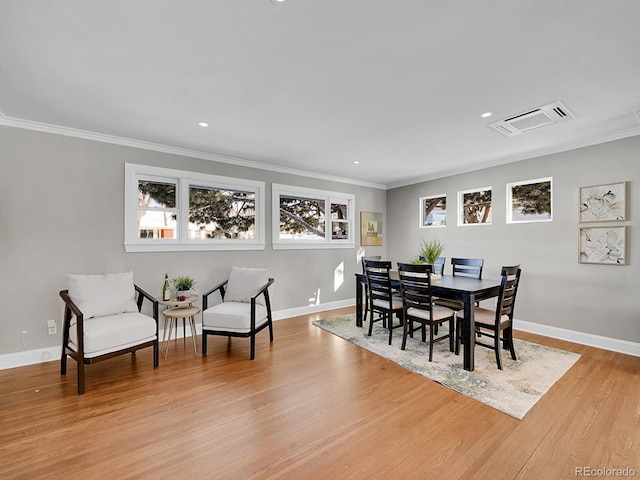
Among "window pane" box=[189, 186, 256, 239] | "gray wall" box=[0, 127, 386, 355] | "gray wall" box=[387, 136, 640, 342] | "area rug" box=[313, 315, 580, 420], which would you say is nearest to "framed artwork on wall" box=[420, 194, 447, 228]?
"gray wall" box=[387, 136, 640, 342]

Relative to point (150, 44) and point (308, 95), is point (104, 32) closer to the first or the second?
point (150, 44)

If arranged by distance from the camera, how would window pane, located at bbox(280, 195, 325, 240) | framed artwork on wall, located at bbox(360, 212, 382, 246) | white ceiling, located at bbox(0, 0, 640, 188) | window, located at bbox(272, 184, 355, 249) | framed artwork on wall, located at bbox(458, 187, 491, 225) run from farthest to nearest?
framed artwork on wall, located at bbox(360, 212, 382, 246) < window pane, located at bbox(280, 195, 325, 240) < window, located at bbox(272, 184, 355, 249) < framed artwork on wall, located at bbox(458, 187, 491, 225) < white ceiling, located at bbox(0, 0, 640, 188)

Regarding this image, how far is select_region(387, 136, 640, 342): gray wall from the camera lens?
11.4 ft

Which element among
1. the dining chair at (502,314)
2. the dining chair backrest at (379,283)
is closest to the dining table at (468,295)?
the dining chair at (502,314)

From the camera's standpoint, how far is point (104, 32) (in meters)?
1.83

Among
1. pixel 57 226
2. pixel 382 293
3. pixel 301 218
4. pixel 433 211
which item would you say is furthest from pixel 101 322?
pixel 433 211

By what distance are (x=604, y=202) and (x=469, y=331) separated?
2.52m

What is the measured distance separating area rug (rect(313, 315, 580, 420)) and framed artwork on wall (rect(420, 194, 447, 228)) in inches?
96.4

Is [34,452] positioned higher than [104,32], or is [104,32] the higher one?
[104,32]

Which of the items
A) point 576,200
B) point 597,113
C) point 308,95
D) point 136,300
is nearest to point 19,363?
point 136,300

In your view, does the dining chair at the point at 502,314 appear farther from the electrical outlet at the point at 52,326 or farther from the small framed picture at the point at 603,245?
the electrical outlet at the point at 52,326

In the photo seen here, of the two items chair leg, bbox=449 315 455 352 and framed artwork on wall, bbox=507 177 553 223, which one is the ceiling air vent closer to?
framed artwork on wall, bbox=507 177 553 223

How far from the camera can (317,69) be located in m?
2.22

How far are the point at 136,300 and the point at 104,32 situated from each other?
2896mm
